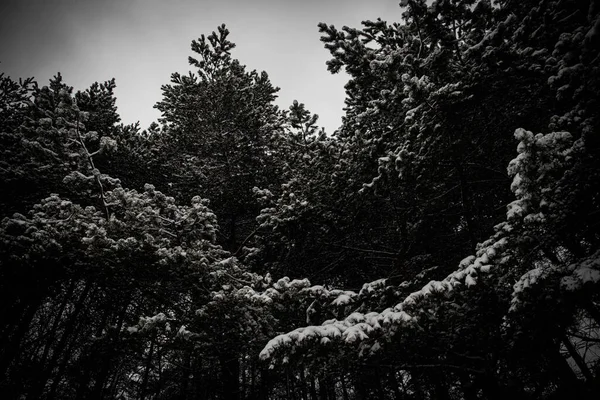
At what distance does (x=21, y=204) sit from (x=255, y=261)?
7478mm

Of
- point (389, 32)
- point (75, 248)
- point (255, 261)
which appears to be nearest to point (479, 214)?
point (389, 32)

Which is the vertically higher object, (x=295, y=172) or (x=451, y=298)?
(x=295, y=172)

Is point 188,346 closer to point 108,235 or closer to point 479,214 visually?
point 108,235

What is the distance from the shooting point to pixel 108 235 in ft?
19.5

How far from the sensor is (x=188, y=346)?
5277 millimetres

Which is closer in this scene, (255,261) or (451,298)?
(451,298)

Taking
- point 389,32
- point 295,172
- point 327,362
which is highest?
point 389,32

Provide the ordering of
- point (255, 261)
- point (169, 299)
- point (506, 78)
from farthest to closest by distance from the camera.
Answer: point (255, 261) < point (169, 299) < point (506, 78)

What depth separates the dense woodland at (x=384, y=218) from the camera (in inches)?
118

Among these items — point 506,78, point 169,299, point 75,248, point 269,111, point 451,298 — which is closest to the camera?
point 451,298

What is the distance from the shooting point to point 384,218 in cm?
753

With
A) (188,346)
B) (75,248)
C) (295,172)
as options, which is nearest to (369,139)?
(295,172)

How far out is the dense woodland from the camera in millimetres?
2987

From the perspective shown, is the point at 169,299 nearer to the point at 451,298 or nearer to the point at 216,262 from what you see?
the point at 216,262
